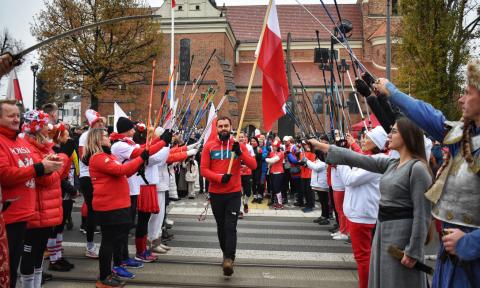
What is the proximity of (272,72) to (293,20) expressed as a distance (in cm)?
4199

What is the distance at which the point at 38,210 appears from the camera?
4523mm

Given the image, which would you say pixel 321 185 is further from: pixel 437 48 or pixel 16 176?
pixel 437 48

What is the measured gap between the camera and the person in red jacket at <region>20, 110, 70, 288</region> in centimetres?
446

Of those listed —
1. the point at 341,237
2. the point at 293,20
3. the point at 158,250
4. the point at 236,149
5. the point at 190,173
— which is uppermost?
the point at 293,20

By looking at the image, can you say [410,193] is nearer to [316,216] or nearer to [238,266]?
[238,266]

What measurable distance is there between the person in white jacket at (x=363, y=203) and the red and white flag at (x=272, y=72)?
4.14ft

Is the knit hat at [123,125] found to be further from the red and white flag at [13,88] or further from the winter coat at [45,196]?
the red and white flag at [13,88]

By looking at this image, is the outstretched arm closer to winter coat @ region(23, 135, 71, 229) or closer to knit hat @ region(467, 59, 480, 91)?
knit hat @ region(467, 59, 480, 91)

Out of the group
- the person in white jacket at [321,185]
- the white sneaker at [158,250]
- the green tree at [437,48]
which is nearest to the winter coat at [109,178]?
the white sneaker at [158,250]

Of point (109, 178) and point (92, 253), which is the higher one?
point (109, 178)

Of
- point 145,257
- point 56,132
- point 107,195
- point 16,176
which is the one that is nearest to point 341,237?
point 145,257

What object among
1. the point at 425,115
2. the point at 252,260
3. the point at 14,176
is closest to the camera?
the point at 425,115

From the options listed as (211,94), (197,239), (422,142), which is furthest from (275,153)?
(422,142)

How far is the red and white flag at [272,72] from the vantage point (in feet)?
18.5
